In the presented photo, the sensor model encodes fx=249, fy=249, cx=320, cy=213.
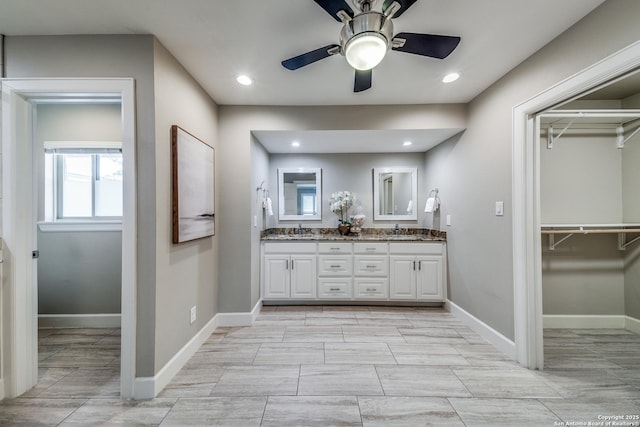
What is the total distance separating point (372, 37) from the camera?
4.16ft

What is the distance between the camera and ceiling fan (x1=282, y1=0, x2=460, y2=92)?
4.03 ft

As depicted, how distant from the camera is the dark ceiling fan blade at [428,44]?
1356 mm

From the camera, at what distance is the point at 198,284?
231 centimetres

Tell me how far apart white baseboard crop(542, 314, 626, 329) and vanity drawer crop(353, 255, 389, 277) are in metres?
1.73

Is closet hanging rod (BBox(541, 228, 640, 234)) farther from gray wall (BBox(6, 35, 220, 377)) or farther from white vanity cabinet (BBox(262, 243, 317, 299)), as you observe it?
gray wall (BBox(6, 35, 220, 377))

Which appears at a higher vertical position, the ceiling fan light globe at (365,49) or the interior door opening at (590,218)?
the ceiling fan light globe at (365,49)

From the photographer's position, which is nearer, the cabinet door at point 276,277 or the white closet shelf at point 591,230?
the white closet shelf at point 591,230

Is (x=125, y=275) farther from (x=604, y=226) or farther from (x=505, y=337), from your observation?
(x=604, y=226)

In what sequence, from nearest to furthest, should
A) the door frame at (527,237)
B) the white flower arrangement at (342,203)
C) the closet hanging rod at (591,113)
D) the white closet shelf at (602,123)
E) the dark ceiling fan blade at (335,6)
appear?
1. the dark ceiling fan blade at (335,6)
2. the door frame at (527,237)
3. the closet hanging rod at (591,113)
4. the white closet shelf at (602,123)
5. the white flower arrangement at (342,203)

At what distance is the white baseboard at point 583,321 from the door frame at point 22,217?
151 inches

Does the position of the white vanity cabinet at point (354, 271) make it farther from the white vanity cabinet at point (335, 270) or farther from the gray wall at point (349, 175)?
the gray wall at point (349, 175)

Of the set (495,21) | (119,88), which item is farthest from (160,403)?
(495,21)

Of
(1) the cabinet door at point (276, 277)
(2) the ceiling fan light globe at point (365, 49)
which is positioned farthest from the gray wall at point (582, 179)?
(1) the cabinet door at point (276, 277)

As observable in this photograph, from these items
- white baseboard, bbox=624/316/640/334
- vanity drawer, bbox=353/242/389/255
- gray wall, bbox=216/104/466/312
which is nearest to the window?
gray wall, bbox=216/104/466/312
